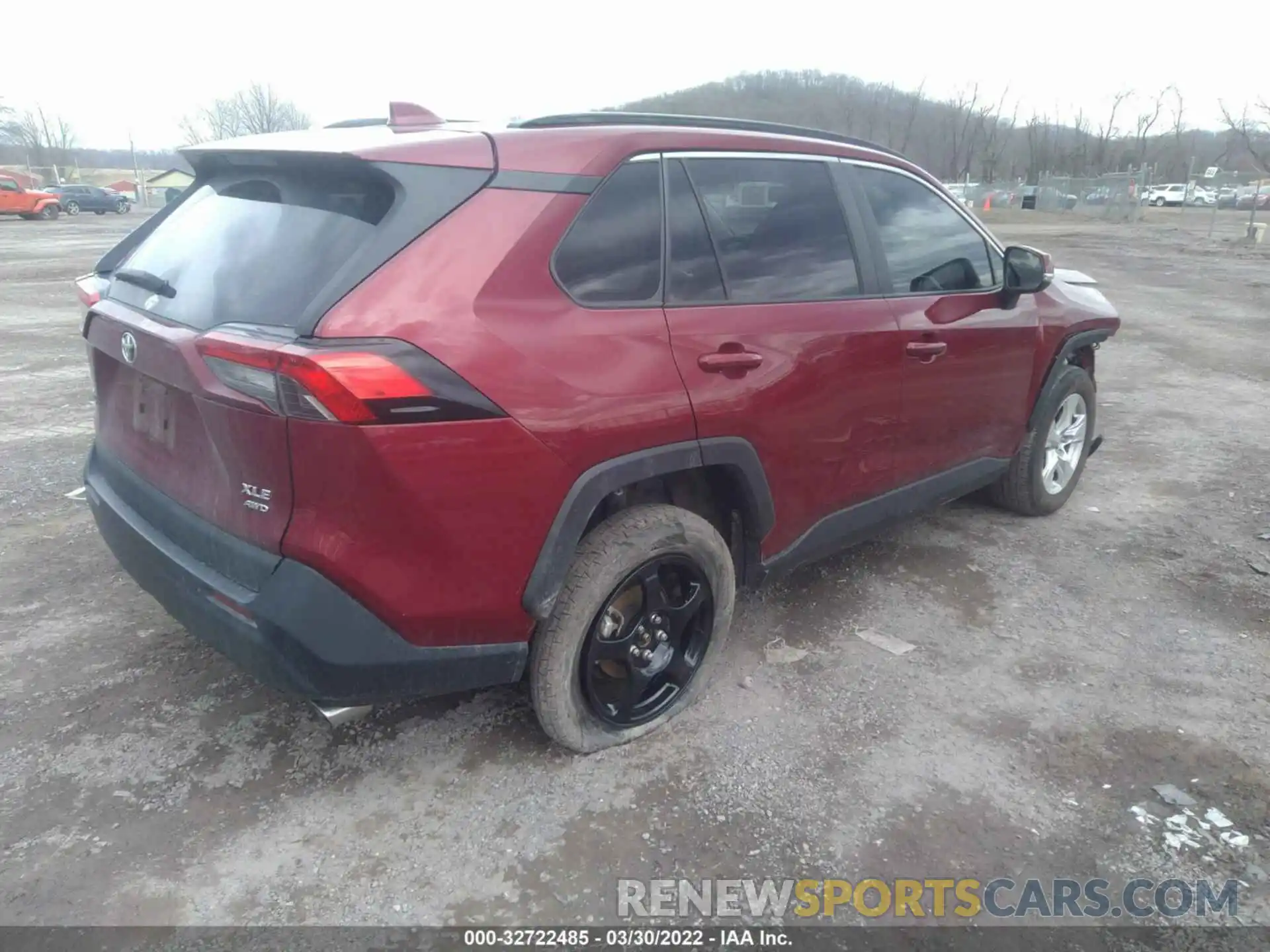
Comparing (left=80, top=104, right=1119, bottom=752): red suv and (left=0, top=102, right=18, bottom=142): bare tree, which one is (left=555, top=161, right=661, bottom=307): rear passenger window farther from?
(left=0, top=102, right=18, bottom=142): bare tree

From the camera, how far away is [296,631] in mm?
2141

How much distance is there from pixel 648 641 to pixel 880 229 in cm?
178

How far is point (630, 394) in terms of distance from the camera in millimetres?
2465

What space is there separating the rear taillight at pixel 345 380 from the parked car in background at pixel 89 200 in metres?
43.7

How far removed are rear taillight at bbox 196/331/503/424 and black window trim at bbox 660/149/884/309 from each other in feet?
2.66

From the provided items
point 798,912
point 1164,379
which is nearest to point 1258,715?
point 798,912

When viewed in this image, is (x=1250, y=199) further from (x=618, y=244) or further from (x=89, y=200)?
(x=89, y=200)

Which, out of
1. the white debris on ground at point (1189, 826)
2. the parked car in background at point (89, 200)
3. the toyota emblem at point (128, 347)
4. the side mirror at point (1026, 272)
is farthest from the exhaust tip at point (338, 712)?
the parked car in background at point (89, 200)

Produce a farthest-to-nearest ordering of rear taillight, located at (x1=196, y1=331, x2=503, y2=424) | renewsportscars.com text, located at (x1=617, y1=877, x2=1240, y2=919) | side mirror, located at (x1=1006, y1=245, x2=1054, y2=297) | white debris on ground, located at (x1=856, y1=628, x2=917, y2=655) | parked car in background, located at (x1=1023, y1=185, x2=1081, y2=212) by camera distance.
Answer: parked car in background, located at (x1=1023, y1=185, x2=1081, y2=212), side mirror, located at (x1=1006, y1=245, x2=1054, y2=297), white debris on ground, located at (x1=856, y1=628, x2=917, y2=655), renewsportscars.com text, located at (x1=617, y1=877, x2=1240, y2=919), rear taillight, located at (x1=196, y1=331, x2=503, y2=424)

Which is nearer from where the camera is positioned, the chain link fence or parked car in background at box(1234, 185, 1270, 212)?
the chain link fence

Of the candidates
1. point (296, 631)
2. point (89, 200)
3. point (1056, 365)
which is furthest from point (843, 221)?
point (89, 200)

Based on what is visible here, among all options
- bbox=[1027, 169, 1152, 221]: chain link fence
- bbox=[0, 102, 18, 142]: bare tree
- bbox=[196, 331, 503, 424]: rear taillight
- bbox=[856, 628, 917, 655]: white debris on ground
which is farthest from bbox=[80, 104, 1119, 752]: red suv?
bbox=[0, 102, 18, 142]: bare tree

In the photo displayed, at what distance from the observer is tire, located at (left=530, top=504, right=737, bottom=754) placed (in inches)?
99.4

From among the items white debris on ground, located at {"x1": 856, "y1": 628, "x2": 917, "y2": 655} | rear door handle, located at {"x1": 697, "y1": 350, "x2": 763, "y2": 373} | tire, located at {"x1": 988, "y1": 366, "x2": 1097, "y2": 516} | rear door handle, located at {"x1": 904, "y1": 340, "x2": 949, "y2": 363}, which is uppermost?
rear door handle, located at {"x1": 697, "y1": 350, "x2": 763, "y2": 373}
